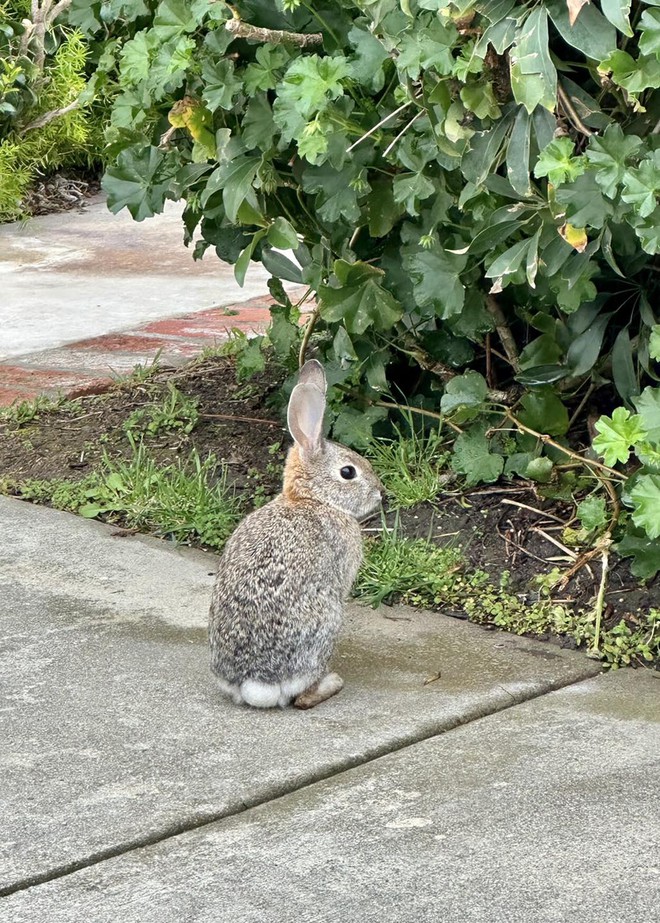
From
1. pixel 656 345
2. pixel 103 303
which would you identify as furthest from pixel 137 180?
pixel 103 303

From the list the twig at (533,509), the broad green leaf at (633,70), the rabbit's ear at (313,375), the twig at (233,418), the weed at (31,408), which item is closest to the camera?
the broad green leaf at (633,70)

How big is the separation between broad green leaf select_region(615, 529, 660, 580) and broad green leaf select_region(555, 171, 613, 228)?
1.04m

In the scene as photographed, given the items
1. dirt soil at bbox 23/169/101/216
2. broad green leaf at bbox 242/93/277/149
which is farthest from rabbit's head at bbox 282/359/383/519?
dirt soil at bbox 23/169/101/216

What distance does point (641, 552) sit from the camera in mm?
4648

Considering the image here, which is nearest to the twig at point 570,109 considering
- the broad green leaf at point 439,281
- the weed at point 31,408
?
the broad green leaf at point 439,281

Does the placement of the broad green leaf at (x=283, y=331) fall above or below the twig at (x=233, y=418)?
above

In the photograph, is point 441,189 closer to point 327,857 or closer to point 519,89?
point 519,89

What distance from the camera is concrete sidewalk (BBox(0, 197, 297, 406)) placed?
25.4 ft

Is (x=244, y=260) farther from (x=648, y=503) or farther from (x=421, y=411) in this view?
(x=648, y=503)

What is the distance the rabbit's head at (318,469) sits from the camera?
183 inches

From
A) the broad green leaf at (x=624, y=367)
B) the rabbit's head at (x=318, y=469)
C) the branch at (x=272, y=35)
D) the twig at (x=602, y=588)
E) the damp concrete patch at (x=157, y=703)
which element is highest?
the branch at (x=272, y=35)

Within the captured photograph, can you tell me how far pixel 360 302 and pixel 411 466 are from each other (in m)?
0.74

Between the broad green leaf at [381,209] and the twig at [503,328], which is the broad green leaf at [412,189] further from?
the twig at [503,328]

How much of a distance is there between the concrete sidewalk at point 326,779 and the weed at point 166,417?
4.96 feet
